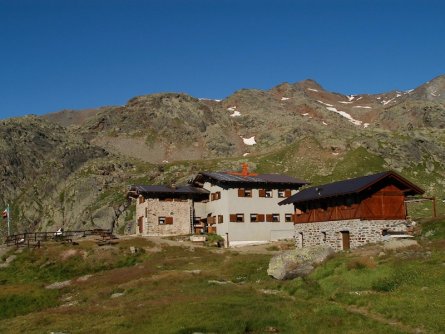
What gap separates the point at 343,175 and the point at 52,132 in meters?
Result: 115

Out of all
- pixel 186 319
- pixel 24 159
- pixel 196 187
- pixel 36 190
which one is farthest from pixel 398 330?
pixel 24 159

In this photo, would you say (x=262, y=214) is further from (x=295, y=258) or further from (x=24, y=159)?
(x=24, y=159)

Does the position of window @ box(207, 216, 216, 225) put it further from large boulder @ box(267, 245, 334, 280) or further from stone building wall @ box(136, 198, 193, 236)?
large boulder @ box(267, 245, 334, 280)

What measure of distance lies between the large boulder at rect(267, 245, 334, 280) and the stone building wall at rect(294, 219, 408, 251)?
11.2m

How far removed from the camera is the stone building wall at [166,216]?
241 feet

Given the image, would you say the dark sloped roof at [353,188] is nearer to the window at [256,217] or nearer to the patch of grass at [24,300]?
the window at [256,217]

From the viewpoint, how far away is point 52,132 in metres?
180

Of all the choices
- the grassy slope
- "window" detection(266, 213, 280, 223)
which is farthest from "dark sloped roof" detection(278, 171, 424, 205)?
"window" detection(266, 213, 280, 223)

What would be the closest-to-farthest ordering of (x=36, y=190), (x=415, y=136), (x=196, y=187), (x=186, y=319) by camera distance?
(x=186, y=319), (x=196, y=187), (x=415, y=136), (x=36, y=190)

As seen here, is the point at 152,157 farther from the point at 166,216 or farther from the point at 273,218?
the point at 273,218

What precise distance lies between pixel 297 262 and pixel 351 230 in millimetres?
14242

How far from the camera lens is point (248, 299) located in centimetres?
2947

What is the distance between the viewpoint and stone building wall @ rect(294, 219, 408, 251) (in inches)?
1844

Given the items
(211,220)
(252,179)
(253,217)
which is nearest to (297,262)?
(253,217)
